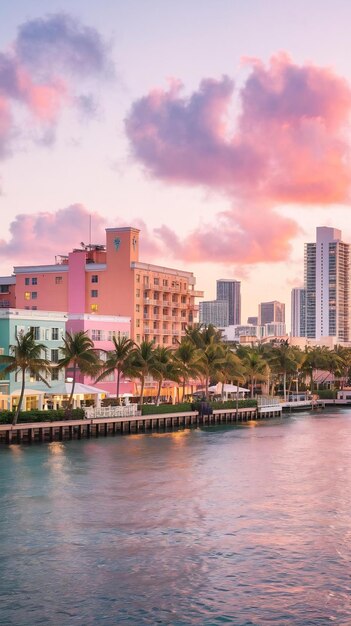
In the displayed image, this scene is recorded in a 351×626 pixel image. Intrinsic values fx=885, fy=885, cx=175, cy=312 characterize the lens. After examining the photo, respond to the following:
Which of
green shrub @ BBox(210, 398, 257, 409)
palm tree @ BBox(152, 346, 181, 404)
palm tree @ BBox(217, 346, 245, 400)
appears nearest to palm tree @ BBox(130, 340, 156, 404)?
palm tree @ BBox(152, 346, 181, 404)

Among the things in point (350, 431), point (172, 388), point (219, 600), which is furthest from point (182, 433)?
point (219, 600)

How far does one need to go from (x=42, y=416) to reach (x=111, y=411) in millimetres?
13296

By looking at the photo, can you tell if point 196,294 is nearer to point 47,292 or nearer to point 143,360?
point 47,292

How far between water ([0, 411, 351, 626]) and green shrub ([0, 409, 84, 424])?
8.89 meters

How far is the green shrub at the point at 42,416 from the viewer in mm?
91812

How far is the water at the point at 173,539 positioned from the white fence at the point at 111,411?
20.2m

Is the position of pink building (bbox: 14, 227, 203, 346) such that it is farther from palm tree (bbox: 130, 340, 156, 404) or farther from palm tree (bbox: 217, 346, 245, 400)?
palm tree (bbox: 130, 340, 156, 404)

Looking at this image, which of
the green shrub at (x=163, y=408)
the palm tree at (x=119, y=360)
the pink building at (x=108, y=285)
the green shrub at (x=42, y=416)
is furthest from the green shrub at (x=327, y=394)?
the green shrub at (x=42, y=416)

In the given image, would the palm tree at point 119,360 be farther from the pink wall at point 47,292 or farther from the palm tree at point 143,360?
the pink wall at point 47,292

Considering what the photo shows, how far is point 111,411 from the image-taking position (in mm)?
107188

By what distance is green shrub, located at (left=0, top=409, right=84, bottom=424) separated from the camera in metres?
91.8

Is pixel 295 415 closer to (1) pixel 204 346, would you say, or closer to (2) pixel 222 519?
(1) pixel 204 346

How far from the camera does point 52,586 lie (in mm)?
40250

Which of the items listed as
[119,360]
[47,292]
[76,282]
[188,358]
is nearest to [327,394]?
[76,282]
